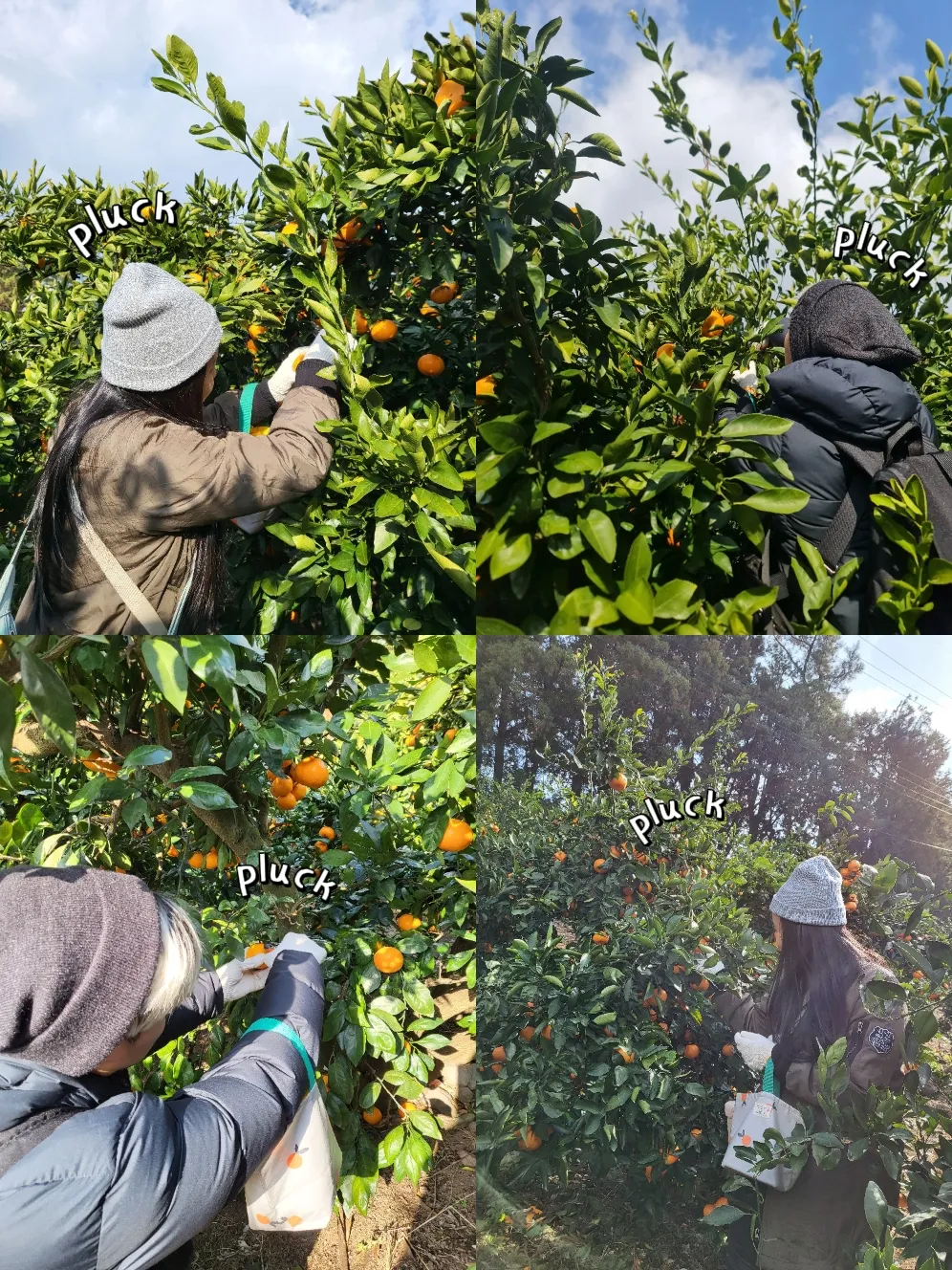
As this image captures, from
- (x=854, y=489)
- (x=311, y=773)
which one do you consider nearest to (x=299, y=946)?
(x=311, y=773)

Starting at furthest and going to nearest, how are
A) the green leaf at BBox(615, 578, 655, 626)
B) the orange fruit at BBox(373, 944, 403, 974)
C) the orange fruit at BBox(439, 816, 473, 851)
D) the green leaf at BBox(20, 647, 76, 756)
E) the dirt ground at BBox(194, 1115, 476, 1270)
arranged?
the dirt ground at BBox(194, 1115, 476, 1270) → the orange fruit at BBox(373, 944, 403, 974) → the orange fruit at BBox(439, 816, 473, 851) → the green leaf at BBox(615, 578, 655, 626) → the green leaf at BBox(20, 647, 76, 756)

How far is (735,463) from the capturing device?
87 cm

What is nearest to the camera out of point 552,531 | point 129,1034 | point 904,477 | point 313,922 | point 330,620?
point 552,531

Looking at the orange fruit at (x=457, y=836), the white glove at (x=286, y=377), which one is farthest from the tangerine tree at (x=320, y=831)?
the white glove at (x=286, y=377)

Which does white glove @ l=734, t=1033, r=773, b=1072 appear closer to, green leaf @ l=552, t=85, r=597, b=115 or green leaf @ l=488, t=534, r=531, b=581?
green leaf @ l=488, t=534, r=531, b=581

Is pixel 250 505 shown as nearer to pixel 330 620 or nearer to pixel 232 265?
pixel 330 620

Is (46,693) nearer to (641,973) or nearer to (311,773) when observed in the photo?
(311,773)

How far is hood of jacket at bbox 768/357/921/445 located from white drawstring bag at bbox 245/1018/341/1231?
0.97 meters

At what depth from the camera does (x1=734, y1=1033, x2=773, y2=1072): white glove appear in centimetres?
90

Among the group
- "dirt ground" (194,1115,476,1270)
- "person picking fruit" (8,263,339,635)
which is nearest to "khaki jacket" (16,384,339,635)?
"person picking fruit" (8,263,339,635)

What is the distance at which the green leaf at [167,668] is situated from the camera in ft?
2.26

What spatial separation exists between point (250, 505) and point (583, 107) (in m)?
0.53

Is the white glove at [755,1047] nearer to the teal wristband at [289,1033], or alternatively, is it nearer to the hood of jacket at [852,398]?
the teal wristband at [289,1033]

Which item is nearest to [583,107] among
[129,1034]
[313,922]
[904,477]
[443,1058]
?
[904,477]
